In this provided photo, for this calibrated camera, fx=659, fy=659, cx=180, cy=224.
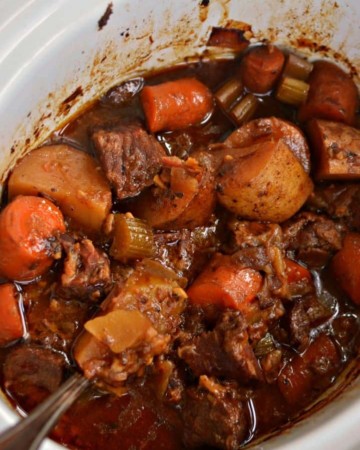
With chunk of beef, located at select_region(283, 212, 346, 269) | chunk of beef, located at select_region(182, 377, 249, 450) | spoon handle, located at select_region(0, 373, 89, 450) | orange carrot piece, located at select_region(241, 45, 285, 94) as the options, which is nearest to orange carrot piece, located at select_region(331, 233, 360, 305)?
chunk of beef, located at select_region(283, 212, 346, 269)

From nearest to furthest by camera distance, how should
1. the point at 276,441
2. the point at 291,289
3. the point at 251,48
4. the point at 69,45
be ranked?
the point at 276,441 < the point at 69,45 < the point at 291,289 < the point at 251,48

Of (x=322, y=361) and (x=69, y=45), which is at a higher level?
(x=69, y=45)

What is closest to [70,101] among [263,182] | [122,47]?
[122,47]

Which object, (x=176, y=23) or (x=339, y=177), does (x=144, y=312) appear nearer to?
(x=339, y=177)

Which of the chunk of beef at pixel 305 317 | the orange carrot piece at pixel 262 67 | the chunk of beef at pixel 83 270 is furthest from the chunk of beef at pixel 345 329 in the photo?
the orange carrot piece at pixel 262 67

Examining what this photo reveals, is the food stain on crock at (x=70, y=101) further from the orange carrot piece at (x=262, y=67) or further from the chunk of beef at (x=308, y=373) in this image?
the chunk of beef at (x=308, y=373)

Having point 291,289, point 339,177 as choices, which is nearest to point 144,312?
point 291,289

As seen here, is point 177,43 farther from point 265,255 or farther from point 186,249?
point 265,255
